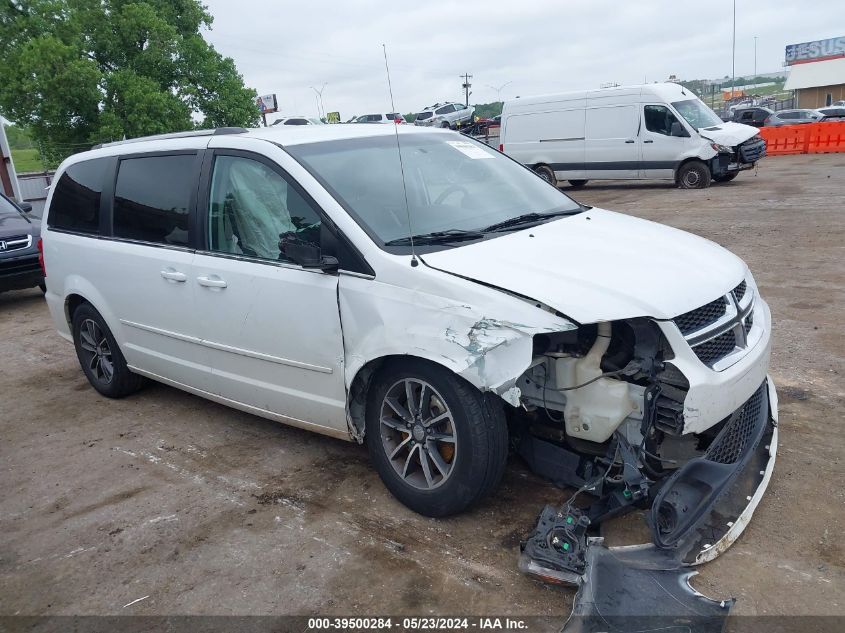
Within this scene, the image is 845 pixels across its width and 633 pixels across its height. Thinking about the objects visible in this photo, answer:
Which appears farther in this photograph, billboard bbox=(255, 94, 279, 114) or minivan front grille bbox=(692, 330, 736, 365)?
billboard bbox=(255, 94, 279, 114)

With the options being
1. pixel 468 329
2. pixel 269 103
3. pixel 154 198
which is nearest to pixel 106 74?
pixel 269 103

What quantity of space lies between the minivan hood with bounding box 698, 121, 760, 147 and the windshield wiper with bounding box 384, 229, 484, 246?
A: 13.7 metres

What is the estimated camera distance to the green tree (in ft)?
94.7

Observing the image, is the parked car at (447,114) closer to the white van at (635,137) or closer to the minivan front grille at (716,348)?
the white van at (635,137)

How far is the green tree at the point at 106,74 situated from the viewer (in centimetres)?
2888

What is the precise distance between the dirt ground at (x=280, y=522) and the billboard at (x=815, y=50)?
3003 inches

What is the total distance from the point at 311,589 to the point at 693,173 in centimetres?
1521

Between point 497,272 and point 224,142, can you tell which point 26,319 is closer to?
point 224,142

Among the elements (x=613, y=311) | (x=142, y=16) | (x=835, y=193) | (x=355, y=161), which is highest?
(x=142, y=16)

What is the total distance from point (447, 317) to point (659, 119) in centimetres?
1441

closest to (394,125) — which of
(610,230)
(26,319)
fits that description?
(610,230)

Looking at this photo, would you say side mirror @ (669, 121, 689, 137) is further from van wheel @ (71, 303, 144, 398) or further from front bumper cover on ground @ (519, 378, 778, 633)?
front bumper cover on ground @ (519, 378, 778, 633)

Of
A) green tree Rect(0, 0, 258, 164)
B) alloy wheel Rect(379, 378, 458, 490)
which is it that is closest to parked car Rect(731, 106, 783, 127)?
green tree Rect(0, 0, 258, 164)

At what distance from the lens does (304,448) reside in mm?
4316
